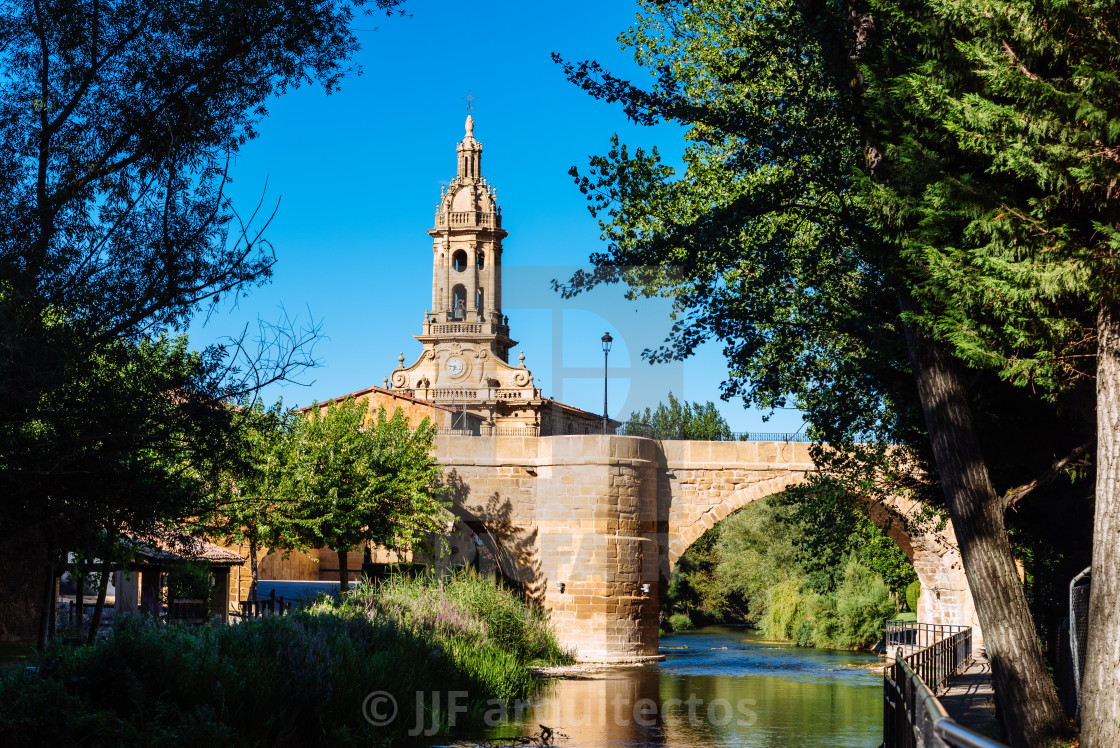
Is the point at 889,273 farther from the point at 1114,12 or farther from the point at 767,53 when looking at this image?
the point at 767,53

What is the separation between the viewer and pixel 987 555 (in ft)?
24.9

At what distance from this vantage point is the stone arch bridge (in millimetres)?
22641

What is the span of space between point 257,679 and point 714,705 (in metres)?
8.36

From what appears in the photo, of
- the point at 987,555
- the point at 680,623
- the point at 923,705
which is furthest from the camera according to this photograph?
the point at 680,623

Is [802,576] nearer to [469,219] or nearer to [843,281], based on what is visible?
[843,281]

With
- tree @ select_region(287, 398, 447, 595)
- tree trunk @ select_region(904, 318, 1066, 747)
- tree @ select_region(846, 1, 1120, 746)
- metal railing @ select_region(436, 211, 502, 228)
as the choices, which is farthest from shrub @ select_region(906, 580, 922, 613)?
metal railing @ select_region(436, 211, 502, 228)

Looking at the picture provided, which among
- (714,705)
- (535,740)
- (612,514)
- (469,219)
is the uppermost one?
(469,219)

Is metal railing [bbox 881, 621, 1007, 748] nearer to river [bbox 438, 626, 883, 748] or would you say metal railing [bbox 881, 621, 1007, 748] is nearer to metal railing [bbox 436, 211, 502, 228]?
river [bbox 438, 626, 883, 748]

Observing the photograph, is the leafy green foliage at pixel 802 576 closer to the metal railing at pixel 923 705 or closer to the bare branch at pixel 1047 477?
the metal railing at pixel 923 705

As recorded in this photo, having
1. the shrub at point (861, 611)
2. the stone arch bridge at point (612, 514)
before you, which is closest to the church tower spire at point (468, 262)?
the shrub at point (861, 611)

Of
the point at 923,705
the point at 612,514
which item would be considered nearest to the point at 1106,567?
the point at 923,705

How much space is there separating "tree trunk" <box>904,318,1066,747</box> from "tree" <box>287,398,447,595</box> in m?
16.6

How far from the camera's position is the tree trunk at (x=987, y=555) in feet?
23.9

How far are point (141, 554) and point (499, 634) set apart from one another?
611 centimetres
